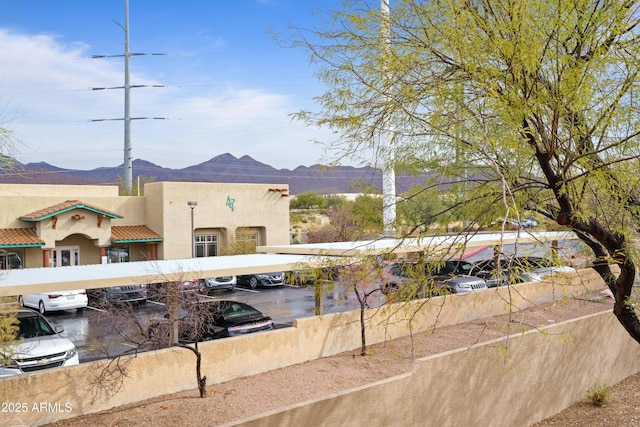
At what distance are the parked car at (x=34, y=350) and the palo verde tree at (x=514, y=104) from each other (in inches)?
319

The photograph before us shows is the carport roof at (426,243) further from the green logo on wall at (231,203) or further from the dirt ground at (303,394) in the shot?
the green logo on wall at (231,203)

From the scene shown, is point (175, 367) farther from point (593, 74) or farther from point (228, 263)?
point (593, 74)

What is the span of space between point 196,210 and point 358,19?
3098 centimetres

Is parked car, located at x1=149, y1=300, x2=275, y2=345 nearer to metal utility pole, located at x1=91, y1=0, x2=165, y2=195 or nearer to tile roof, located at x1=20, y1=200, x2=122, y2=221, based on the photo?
tile roof, located at x1=20, y1=200, x2=122, y2=221

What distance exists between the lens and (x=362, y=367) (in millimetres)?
14195

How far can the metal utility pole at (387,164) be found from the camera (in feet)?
25.4

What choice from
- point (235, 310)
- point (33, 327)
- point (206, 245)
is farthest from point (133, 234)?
point (33, 327)

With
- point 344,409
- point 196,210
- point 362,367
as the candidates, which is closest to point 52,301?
point 196,210

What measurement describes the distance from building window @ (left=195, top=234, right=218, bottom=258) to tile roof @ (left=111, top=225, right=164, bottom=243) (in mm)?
2891

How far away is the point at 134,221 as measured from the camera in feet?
122

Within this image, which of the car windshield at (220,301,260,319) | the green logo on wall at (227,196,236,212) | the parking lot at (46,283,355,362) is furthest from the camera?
the green logo on wall at (227,196,236,212)

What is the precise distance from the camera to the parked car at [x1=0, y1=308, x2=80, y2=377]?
11927 mm

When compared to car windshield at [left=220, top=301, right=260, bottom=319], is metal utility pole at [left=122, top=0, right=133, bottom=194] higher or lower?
higher

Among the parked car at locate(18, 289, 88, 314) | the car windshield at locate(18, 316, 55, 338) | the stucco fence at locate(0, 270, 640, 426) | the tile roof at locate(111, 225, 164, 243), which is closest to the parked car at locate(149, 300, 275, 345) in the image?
the stucco fence at locate(0, 270, 640, 426)
